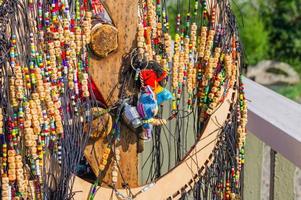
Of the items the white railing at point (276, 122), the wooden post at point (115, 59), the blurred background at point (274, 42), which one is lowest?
the blurred background at point (274, 42)

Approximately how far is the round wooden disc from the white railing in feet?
1.73

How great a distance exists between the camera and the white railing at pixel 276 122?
1.59 metres

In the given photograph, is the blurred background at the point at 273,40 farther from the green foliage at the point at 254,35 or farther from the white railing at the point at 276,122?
the white railing at the point at 276,122

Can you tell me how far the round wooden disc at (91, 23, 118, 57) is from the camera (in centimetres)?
132

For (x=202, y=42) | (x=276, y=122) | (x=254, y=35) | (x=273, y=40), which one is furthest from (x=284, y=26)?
(x=202, y=42)

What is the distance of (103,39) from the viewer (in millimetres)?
1325

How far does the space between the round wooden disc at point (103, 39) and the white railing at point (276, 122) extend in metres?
0.53

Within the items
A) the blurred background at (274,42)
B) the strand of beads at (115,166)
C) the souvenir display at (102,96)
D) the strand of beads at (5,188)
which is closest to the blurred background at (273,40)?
the blurred background at (274,42)

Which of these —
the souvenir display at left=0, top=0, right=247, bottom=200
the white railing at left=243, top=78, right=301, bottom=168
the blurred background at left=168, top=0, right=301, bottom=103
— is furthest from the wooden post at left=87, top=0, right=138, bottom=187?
the blurred background at left=168, top=0, right=301, bottom=103

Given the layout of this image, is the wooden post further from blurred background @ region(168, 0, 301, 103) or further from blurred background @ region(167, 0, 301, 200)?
blurred background @ region(168, 0, 301, 103)

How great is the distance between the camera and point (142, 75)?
4.46ft

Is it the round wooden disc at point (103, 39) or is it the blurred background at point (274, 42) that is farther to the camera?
the blurred background at point (274, 42)

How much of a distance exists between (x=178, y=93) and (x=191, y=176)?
19 cm

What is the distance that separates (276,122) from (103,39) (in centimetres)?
58
